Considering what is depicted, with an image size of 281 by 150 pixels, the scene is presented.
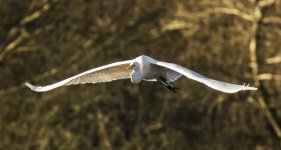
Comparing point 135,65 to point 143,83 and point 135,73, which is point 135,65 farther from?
point 143,83

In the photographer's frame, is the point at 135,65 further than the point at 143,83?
No

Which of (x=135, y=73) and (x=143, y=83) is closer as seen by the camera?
(x=135, y=73)

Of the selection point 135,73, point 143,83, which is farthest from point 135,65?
point 143,83

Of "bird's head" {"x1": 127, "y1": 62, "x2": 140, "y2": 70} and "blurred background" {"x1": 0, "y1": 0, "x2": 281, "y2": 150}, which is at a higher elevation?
"blurred background" {"x1": 0, "y1": 0, "x2": 281, "y2": 150}

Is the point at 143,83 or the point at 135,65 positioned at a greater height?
the point at 143,83

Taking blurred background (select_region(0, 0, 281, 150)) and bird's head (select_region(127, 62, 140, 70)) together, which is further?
blurred background (select_region(0, 0, 281, 150))

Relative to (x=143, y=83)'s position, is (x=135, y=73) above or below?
below

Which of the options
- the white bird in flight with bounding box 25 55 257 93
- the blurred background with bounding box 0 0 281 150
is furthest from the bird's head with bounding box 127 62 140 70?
the blurred background with bounding box 0 0 281 150

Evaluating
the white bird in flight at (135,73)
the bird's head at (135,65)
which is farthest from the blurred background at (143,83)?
the bird's head at (135,65)

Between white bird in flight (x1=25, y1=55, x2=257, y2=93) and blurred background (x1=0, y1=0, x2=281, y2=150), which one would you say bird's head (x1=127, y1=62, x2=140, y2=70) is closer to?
white bird in flight (x1=25, y1=55, x2=257, y2=93)

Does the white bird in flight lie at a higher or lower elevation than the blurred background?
lower
